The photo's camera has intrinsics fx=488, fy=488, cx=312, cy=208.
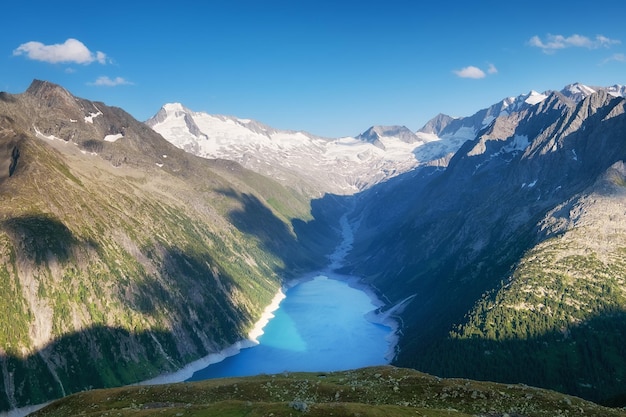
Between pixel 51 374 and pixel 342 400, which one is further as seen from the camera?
pixel 51 374

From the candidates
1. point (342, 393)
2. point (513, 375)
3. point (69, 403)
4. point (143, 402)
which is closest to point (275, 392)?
point (342, 393)

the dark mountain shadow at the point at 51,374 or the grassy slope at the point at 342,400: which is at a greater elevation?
the grassy slope at the point at 342,400

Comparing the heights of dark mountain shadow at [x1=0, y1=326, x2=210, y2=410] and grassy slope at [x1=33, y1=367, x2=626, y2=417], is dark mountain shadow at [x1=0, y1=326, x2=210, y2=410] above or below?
below

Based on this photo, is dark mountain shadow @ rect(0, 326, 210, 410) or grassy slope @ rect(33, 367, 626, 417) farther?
dark mountain shadow @ rect(0, 326, 210, 410)

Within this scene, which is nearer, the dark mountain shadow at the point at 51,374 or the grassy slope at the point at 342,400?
the grassy slope at the point at 342,400

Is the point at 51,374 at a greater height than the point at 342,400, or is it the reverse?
the point at 342,400

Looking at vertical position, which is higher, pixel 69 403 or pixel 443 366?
pixel 69 403

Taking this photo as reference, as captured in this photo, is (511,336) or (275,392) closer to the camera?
(275,392)

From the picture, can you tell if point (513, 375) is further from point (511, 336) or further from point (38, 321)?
point (38, 321)
